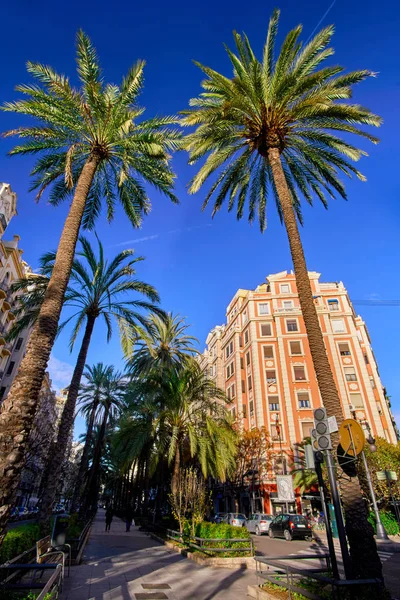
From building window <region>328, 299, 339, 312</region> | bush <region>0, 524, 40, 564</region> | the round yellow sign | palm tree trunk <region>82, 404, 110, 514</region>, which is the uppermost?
building window <region>328, 299, 339, 312</region>

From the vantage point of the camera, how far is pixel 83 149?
39.3ft

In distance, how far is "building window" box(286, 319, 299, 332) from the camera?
43231 millimetres

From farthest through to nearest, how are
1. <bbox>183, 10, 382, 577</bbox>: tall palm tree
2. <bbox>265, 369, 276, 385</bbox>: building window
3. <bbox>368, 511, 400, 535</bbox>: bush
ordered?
<bbox>265, 369, 276, 385</bbox>: building window < <bbox>368, 511, 400, 535</bbox>: bush < <bbox>183, 10, 382, 577</bbox>: tall palm tree

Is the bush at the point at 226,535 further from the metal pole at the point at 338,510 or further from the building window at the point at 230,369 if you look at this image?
the building window at the point at 230,369

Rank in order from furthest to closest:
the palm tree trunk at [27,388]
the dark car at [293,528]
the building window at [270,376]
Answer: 1. the building window at [270,376]
2. the dark car at [293,528]
3. the palm tree trunk at [27,388]

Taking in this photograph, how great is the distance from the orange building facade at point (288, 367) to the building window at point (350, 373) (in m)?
0.04

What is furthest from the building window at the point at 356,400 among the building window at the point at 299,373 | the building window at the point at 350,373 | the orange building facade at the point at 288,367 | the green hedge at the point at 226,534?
the green hedge at the point at 226,534

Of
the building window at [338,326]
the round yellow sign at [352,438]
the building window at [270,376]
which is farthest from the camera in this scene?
the building window at [338,326]

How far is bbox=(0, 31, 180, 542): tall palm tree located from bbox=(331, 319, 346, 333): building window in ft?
114

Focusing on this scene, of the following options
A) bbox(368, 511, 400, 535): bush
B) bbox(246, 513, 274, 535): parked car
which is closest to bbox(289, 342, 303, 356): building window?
bbox(368, 511, 400, 535): bush

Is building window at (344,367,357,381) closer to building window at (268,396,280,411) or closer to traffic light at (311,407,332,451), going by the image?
building window at (268,396,280,411)

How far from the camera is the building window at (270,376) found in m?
40.4

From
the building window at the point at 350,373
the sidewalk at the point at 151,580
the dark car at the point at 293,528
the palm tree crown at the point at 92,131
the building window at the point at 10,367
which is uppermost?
the building window at the point at 10,367

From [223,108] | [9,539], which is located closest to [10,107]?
[223,108]
